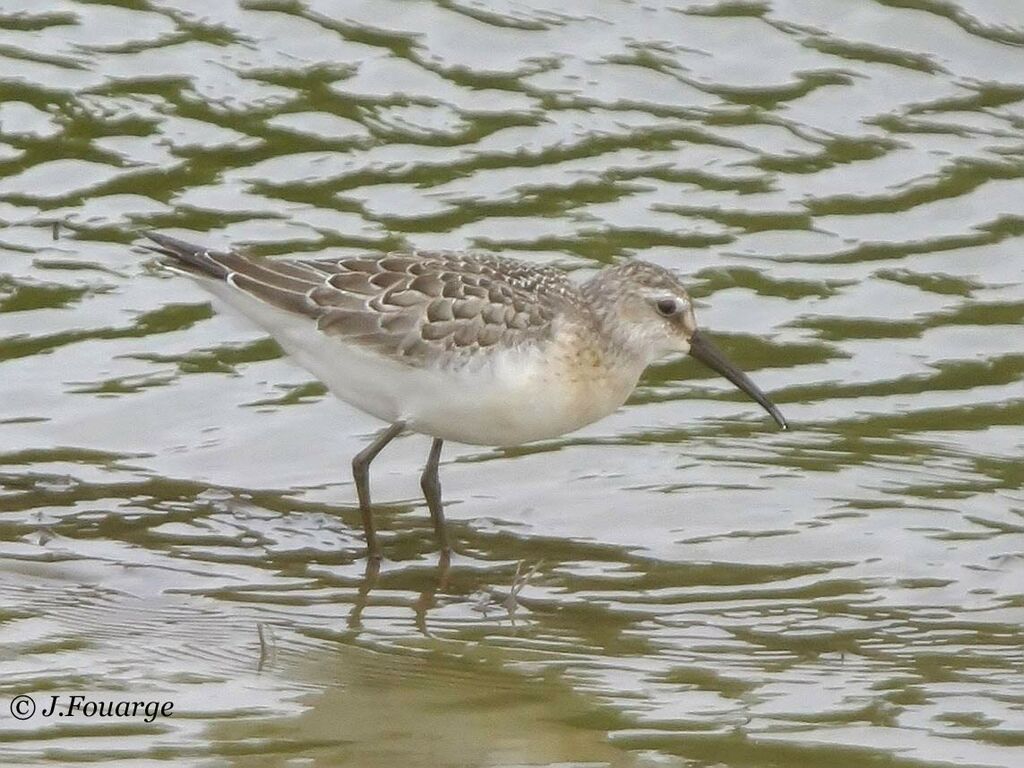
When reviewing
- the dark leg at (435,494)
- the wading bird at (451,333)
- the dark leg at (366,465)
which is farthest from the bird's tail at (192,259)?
the dark leg at (435,494)

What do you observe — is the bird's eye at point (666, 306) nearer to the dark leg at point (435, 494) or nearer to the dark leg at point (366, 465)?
the dark leg at point (435, 494)

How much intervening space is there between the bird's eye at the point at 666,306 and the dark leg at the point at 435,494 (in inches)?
47.5

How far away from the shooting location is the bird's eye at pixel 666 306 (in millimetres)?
10094

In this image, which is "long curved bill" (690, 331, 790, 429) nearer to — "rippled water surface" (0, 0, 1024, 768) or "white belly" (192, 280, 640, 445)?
"rippled water surface" (0, 0, 1024, 768)

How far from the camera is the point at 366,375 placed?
31.7ft

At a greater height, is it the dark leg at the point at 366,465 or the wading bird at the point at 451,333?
the wading bird at the point at 451,333

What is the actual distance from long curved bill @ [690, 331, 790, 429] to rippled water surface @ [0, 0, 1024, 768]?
33cm

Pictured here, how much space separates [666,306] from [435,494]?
1.44 m

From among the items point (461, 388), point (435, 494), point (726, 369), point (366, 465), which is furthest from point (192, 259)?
point (726, 369)

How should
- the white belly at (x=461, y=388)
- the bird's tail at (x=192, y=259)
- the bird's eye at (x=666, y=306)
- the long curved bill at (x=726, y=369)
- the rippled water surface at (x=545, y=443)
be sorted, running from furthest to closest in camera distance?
the long curved bill at (x=726, y=369) → the bird's eye at (x=666, y=306) → the bird's tail at (x=192, y=259) → the white belly at (x=461, y=388) → the rippled water surface at (x=545, y=443)

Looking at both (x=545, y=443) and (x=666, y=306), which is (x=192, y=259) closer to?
(x=545, y=443)

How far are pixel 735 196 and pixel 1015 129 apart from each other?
6.57ft

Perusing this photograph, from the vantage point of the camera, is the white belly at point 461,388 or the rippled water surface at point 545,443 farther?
the white belly at point 461,388

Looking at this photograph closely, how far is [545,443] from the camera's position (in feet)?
35.2
